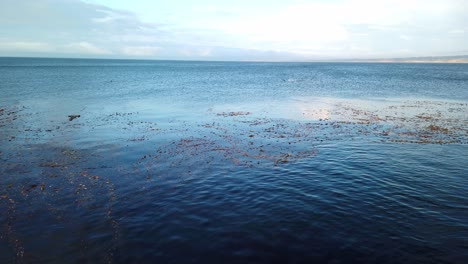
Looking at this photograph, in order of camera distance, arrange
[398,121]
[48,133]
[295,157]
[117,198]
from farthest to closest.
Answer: [398,121] → [48,133] → [295,157] → [117,198]

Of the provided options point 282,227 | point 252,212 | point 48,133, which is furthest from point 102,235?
point 48,133

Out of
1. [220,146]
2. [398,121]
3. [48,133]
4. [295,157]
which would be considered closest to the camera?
[295,157]

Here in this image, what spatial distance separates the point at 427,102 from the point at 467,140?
2648cm

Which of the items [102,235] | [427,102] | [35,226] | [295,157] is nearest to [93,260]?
[102,235]

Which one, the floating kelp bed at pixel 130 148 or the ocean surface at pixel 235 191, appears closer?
the ocean surface at pixel 235 191

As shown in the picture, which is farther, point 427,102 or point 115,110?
point 427,102

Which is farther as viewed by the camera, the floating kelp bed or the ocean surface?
the floating kelp bed

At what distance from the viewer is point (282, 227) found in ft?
42.6

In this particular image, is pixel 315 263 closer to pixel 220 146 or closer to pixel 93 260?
pixel 93 260

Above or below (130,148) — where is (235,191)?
below

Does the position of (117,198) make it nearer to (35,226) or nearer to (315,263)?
(35,226)

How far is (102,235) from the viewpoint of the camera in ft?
40.8

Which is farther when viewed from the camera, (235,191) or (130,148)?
(130,148)

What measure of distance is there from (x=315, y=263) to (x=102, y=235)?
8496 millimetres
